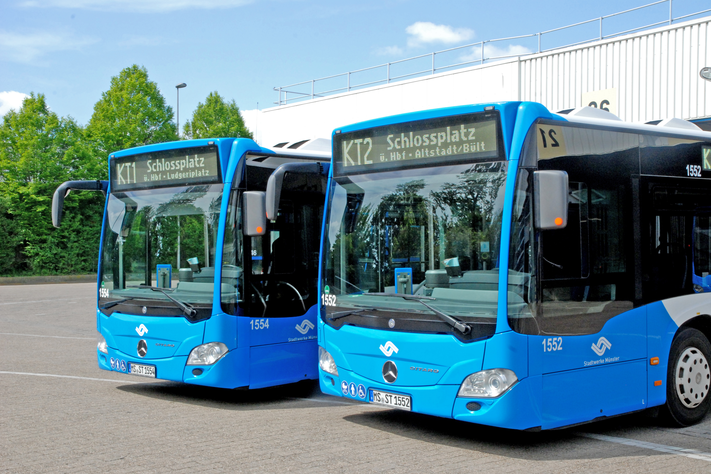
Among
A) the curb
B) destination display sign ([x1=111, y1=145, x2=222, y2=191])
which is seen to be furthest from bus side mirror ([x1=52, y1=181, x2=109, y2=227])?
the curb

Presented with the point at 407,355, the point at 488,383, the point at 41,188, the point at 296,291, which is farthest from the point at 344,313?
the point at 41,188

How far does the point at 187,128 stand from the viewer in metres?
48.5

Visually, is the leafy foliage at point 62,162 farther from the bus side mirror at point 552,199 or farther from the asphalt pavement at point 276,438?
the bus side mirror at point 552,199

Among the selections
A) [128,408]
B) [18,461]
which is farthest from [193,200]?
[18,461]

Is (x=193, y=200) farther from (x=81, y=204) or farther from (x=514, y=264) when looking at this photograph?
(x=81, y=204)

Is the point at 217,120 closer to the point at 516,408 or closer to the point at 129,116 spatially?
the point at 129,116

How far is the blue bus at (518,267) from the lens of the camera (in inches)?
231

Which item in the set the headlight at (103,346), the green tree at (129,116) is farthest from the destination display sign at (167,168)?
the green tree at (129,116)

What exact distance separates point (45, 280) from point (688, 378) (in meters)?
37.0

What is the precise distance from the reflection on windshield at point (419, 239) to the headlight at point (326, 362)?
440 millimetres

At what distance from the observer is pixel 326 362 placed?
7.27 m

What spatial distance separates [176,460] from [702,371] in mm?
4933

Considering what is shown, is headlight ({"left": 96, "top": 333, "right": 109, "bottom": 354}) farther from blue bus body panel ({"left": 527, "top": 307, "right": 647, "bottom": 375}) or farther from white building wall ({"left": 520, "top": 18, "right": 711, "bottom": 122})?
white building wall ({"left": 520, "top": 18, "right": 711, "bottom": 122})

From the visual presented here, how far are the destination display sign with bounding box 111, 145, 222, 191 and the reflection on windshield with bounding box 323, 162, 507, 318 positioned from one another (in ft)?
5.86
